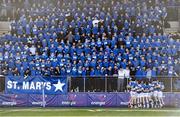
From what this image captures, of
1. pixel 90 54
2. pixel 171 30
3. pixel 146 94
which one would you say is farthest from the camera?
pixel 171 30

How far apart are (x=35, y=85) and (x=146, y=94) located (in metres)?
5.45

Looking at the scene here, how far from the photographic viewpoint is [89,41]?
96.1 feet

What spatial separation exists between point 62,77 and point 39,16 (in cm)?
633

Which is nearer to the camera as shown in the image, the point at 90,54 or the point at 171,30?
the point at 90,54

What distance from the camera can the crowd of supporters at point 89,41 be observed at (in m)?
27.4

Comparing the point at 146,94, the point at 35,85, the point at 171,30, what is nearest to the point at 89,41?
the point at 35,85

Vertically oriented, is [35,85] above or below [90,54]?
below

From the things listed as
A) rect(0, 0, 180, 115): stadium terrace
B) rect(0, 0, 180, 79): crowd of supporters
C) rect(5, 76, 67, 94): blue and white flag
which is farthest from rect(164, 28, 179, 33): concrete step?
rect(5, 76, 67, 94): blue and white flag

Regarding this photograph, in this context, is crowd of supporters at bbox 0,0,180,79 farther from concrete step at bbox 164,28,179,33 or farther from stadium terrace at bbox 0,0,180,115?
concrete step at bbox 164,28,179,33

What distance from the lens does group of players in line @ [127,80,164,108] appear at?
25.5 m

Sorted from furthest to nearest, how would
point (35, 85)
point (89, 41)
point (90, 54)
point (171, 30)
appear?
1. point (171, 30)
2. point (89, 41)
3. point (90, 54)
4. point (35, 85)

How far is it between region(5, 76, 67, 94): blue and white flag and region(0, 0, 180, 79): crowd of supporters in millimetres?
1047

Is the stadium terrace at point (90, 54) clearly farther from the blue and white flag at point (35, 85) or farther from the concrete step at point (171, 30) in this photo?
the concrete step at point (171, 30)

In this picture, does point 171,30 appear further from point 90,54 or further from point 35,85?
point 35,85
